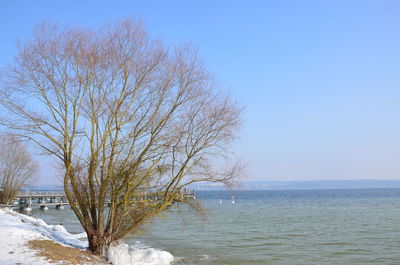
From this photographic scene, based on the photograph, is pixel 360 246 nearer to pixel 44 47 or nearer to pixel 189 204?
pixel 189 204

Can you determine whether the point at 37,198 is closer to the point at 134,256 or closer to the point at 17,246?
the point at 134,256

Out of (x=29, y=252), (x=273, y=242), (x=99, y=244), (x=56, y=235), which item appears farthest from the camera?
(x=273, y=242)

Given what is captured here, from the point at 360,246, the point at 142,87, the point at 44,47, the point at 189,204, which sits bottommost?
the point at 360,246

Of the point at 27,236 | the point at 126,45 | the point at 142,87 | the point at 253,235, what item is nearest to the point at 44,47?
the point at 126,45

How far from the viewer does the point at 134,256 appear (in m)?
16.7

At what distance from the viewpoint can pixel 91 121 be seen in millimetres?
14242

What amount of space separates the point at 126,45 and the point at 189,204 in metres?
6.54

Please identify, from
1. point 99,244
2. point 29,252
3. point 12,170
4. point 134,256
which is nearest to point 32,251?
point 29,252

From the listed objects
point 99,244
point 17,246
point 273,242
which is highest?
point 17,246

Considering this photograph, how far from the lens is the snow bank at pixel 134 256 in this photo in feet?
47.2

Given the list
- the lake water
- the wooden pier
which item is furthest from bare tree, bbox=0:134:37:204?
the lake water

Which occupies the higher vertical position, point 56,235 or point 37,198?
point 37,198

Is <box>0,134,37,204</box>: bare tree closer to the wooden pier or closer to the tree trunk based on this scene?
the wooden pier

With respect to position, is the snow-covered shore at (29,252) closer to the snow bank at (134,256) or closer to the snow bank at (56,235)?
the snow bank at (134,256)
